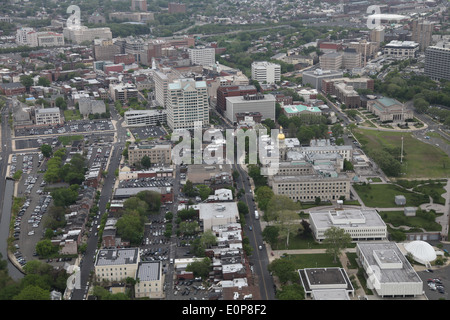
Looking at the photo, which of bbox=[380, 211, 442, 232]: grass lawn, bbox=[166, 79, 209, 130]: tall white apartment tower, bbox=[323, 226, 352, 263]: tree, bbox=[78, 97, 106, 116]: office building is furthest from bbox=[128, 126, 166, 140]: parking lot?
bbox=[323, 226, 352, 263]: tree

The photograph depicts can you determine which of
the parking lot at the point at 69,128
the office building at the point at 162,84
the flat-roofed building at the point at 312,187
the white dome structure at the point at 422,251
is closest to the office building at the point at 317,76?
the office building at the point at 162,84

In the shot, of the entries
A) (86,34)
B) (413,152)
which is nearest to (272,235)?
(413,152)

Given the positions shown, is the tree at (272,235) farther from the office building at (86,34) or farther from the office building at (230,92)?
the office building at (86,34)

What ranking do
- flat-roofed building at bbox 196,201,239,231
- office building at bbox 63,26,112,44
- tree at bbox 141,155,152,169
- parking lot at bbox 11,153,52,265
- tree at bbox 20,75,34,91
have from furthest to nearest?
office building at bbox 63,26,112,44, tree at bbox 20,75,34,91, tree at bbox 141,155,152,169, flat-roofed building at bbox 196,201,239,231, parking lot at bbox 11,153,52,265

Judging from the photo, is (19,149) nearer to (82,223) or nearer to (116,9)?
(82,223)

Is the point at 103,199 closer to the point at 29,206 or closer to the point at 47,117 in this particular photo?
the point at 29,206

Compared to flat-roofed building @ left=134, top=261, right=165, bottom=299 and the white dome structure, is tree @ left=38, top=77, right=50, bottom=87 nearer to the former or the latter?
flat-roofed building @ left=134, top=261, right=165, bottom=299
